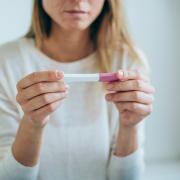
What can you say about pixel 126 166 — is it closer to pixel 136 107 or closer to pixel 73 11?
pixel 136 107

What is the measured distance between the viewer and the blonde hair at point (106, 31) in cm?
74

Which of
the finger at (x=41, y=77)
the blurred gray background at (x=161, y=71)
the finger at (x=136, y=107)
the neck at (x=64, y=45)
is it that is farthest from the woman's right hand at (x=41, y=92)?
the blurred gray background at (x=161, y=71)

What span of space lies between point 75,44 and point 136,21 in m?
0.34

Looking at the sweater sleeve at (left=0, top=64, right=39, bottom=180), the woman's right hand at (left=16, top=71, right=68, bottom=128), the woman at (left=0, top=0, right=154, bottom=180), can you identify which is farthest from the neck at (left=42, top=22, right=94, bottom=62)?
the woman's right hand at (left=16, top=71, right=68, bottom=128)

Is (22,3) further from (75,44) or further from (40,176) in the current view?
(40,176)

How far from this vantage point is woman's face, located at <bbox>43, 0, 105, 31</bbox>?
63cm

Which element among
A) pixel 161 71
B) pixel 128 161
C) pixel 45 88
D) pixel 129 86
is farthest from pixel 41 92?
pixel 161 71

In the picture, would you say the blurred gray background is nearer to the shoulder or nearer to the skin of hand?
the shoulder

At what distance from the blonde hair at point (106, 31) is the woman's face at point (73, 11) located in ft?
0.27

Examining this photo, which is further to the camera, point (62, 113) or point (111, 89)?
point (62, 113)

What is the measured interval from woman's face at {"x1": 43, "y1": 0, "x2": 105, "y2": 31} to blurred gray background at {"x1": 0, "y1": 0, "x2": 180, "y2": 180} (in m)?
0.37

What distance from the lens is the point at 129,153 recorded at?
2.20 ft

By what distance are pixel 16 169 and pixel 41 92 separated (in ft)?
0.57

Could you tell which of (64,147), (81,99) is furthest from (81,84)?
(64,147)
